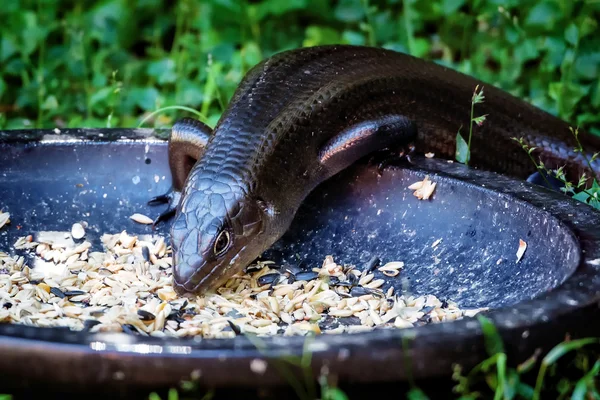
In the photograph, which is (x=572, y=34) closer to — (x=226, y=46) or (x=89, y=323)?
(x=226, y=46)

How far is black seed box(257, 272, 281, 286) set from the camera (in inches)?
144

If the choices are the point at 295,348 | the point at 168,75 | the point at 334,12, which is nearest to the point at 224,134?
the point at 295,348

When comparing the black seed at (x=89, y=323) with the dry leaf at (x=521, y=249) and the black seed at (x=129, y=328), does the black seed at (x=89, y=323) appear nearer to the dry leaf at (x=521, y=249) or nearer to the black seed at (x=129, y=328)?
the black seed at (x=129, y=328)

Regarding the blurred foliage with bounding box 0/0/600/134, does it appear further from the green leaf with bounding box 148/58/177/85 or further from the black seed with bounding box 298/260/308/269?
the black seed with bounding box 298/260/308/269

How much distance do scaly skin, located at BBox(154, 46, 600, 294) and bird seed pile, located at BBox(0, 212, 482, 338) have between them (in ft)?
0.48

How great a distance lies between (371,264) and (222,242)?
0.58 meters

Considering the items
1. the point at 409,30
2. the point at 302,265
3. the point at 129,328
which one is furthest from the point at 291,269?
→ the point at 409,30

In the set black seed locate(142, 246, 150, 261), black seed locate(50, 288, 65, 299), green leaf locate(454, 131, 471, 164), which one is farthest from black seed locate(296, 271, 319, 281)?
green leaf locate(454, 131, 471, 164)

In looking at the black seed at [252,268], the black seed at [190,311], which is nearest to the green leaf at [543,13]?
the black seed at [252,268]

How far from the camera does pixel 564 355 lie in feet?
8.07

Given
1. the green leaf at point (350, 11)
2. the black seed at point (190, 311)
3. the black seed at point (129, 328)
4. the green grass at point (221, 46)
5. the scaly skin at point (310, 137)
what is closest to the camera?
→ the black seed at point (129, 328)

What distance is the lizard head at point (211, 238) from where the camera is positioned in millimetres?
3420

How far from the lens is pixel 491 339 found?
230cm

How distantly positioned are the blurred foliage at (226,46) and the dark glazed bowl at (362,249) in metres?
2.13
